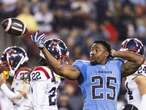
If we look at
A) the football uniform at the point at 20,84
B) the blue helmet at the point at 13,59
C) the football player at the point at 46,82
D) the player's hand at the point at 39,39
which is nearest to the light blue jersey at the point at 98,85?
the player's hand at the point at 39,39

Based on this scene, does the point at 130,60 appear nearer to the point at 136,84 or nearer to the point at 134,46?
the point at 134,46

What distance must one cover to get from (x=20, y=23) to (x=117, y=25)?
365 inches

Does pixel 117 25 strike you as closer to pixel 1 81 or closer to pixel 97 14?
pixel 97 14

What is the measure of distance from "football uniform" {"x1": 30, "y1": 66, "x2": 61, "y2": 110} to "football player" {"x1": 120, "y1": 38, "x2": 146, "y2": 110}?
1.12 metres

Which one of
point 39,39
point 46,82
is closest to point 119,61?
point 46,82

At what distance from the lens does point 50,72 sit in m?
11.7

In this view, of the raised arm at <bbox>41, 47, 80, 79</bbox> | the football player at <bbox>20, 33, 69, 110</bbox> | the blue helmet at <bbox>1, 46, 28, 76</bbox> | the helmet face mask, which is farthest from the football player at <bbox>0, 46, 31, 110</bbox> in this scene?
the raised arm at <bbox>41, 47, 80, 79</bbox>

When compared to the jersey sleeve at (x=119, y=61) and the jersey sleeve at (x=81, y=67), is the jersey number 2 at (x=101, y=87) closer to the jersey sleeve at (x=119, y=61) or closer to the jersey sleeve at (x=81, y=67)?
the jersey sleeve at (x=81, y=67)

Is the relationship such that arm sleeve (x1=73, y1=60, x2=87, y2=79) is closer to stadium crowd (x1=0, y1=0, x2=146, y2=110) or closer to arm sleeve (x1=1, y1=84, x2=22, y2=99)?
arm sleeve (x1=1, y1=84, x2=22, y2=99)

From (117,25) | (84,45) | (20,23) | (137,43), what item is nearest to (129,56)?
(137,43)

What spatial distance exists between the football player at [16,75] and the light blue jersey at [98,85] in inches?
54.1

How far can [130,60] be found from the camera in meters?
11.4

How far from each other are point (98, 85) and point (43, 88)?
0.96 m

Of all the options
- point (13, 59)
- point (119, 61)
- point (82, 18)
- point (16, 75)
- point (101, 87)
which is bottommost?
point (101, 87)
